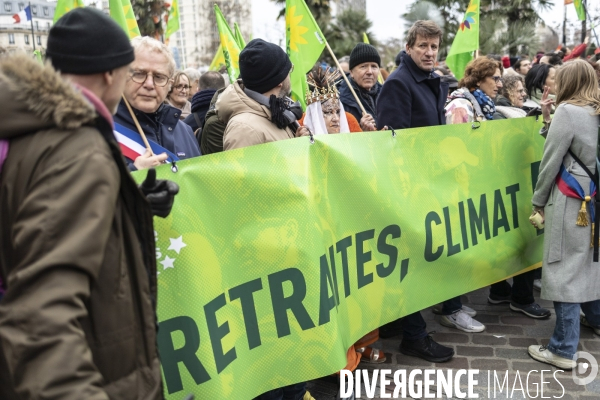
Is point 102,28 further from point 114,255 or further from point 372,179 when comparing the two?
point 372,179

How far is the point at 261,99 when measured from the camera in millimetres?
3195

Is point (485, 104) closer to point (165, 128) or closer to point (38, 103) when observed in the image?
point (165, 128)

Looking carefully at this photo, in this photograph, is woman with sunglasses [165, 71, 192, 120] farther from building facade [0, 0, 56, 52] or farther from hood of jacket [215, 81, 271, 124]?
building facade [0, 0, 56, 52]

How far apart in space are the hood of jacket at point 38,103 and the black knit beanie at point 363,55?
419cm

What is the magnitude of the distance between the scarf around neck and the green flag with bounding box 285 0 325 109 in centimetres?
146

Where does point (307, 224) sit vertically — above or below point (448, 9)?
below

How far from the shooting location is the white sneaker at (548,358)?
3.72 metres

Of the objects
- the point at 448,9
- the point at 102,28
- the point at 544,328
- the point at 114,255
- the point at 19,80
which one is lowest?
the point at 544,328

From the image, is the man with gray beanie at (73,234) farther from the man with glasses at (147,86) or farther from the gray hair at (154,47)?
the gray hair at (154,47)

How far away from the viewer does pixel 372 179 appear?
3363 millimetres

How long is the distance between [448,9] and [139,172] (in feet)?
88.7

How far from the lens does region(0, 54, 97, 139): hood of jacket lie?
142 cm

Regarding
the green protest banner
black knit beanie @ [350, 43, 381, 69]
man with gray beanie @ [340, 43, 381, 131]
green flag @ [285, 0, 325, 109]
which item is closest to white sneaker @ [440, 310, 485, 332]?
the green protest banner

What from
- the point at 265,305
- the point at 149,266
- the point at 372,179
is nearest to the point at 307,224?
the point at 265,305
